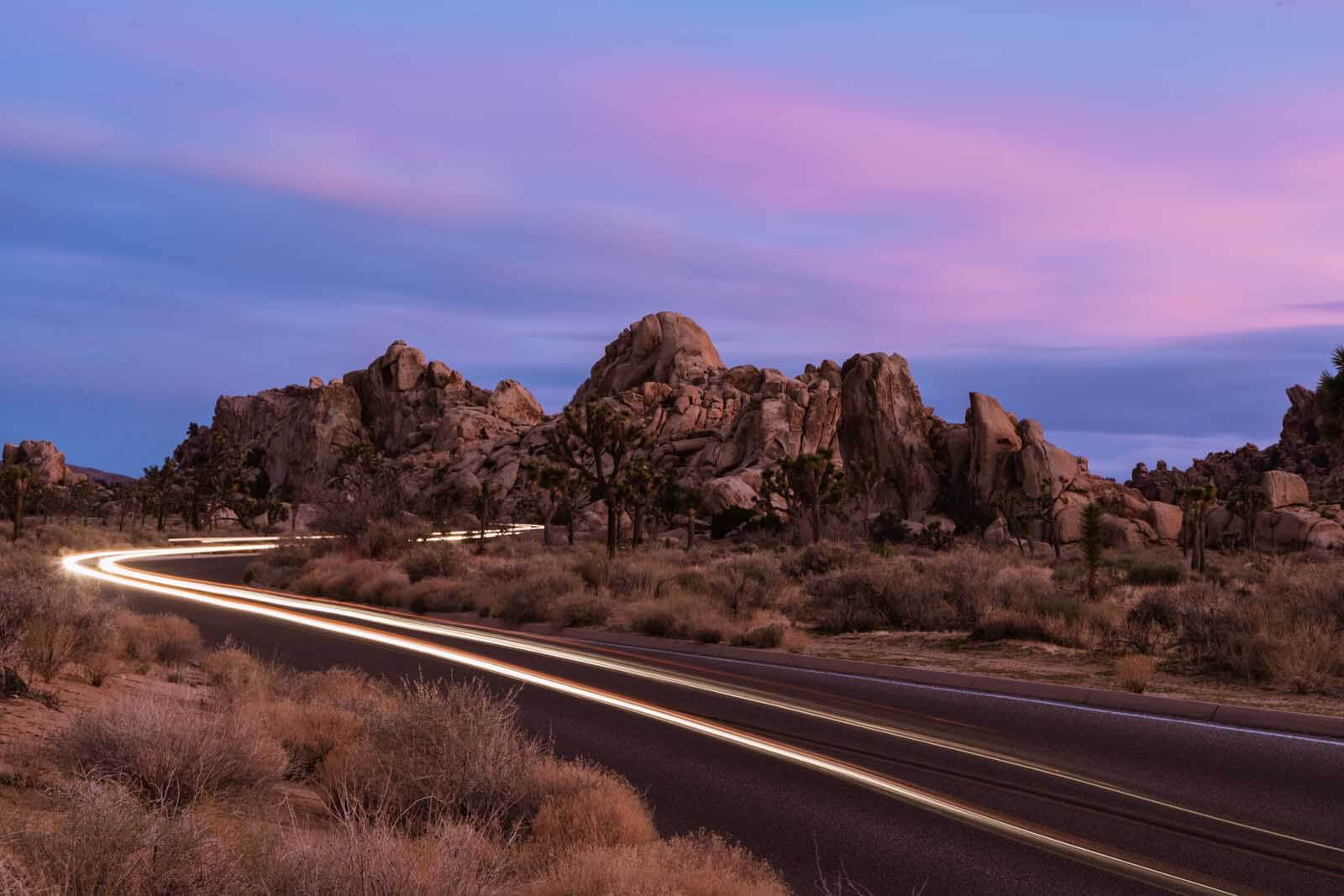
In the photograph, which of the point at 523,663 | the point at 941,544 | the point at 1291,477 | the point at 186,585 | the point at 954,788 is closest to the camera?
the point at 954,788

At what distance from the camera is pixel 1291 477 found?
90312 millimetres

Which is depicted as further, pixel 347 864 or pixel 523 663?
pixel 523 663

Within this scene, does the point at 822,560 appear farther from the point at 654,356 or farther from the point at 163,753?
the point at 654,356

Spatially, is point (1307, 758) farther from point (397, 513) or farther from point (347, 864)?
point (397, 513)

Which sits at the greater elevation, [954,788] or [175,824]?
[175,824]

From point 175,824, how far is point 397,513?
161ft

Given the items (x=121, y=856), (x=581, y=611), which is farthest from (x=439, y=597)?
(x=121, y=856)

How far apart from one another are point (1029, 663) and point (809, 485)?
5811cm

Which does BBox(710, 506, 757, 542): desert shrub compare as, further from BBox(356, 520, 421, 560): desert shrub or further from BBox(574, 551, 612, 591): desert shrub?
BBox(574, 551, 612, 591): desert shrub

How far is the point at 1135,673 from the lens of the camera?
47.0 ft

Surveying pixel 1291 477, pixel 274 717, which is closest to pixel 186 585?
pixel 274 717

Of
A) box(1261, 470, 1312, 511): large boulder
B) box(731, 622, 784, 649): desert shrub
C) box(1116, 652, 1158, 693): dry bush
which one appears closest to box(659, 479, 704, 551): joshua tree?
box(1261, 470, 1312, 511): large boulder

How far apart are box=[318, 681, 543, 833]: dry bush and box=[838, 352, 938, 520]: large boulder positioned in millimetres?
97737

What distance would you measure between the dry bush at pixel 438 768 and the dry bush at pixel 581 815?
0.21m
